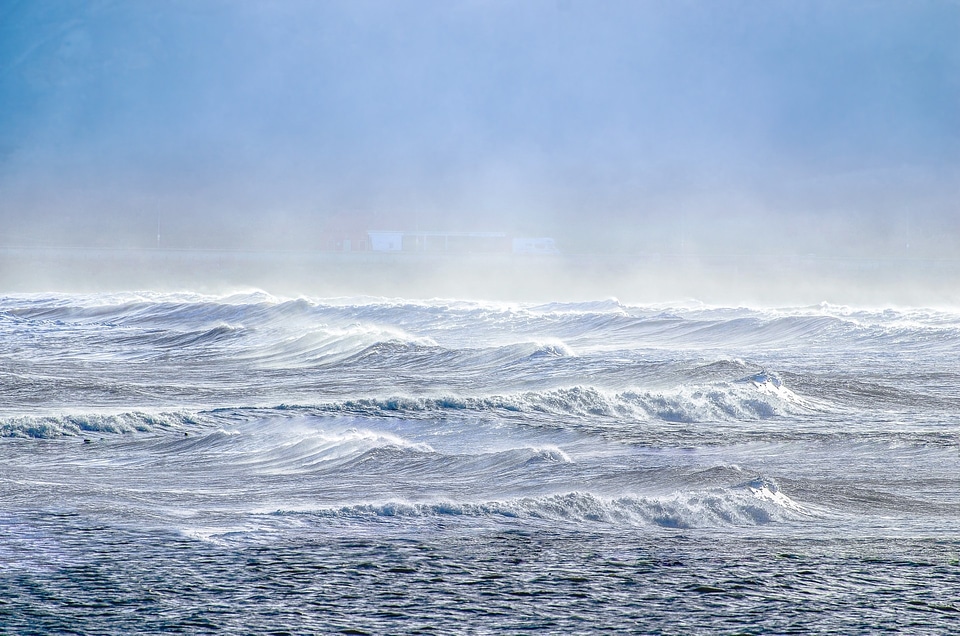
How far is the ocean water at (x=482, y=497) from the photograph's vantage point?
5207mm

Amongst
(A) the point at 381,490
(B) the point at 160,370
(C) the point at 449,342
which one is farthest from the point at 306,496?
(C) the point at 449,342

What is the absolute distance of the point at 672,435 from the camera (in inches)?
462

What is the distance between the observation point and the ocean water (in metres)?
5.21

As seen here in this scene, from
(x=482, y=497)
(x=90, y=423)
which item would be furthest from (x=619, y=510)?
Answer: (x=90, y=423)

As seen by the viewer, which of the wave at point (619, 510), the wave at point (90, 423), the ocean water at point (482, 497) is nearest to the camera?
the ocean water at point (482, 497)

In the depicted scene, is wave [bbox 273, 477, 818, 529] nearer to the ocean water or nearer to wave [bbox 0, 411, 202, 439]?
the ocean water

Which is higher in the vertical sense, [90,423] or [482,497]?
[90,423]

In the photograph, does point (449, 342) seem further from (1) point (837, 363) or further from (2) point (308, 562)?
(2) point (308, 562)

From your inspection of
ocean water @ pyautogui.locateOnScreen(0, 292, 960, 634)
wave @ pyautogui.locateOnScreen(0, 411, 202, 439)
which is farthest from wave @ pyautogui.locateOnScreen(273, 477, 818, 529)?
wave @ pyautogui.locateOnScreen(0, 411, 202, 439)

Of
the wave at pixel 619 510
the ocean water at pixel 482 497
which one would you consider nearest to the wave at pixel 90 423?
the ocean water at pixel 482 497

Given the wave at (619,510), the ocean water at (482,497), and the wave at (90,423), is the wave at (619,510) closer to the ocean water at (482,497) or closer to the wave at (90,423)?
the ocean water at (482,497)

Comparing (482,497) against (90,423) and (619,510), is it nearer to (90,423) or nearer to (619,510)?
(619,510)

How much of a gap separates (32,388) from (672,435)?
9958 millimetres

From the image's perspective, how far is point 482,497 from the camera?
8.16m
